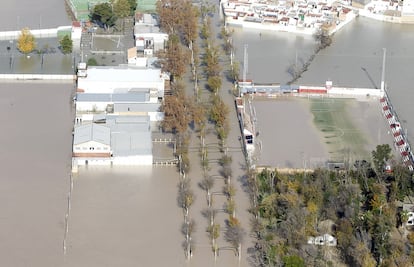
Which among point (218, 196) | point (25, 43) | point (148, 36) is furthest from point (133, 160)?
point (148, 36)

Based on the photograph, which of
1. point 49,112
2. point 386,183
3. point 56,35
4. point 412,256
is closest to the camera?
point 412,256

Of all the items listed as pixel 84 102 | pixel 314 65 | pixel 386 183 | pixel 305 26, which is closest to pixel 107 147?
pixel 84 102

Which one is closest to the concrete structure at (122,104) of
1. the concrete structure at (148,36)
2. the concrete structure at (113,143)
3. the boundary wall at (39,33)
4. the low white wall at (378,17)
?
the concrete structure at (113,143)

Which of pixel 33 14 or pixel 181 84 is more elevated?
pixel 33 14

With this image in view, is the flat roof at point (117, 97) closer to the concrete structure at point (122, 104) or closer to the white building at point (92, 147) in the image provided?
the concrete structure at point (122, 104)

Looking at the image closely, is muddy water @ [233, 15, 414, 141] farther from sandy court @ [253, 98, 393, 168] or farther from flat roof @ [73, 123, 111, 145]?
flat roof @ [73, 123, 111, 145]

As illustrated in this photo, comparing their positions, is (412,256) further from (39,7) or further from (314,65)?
(39,7)

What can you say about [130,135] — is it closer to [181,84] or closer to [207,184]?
[207,184]

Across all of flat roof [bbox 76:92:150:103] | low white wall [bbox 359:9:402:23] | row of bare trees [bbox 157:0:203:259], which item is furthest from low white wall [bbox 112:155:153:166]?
low white wall [bbox 359:9:402:23]
